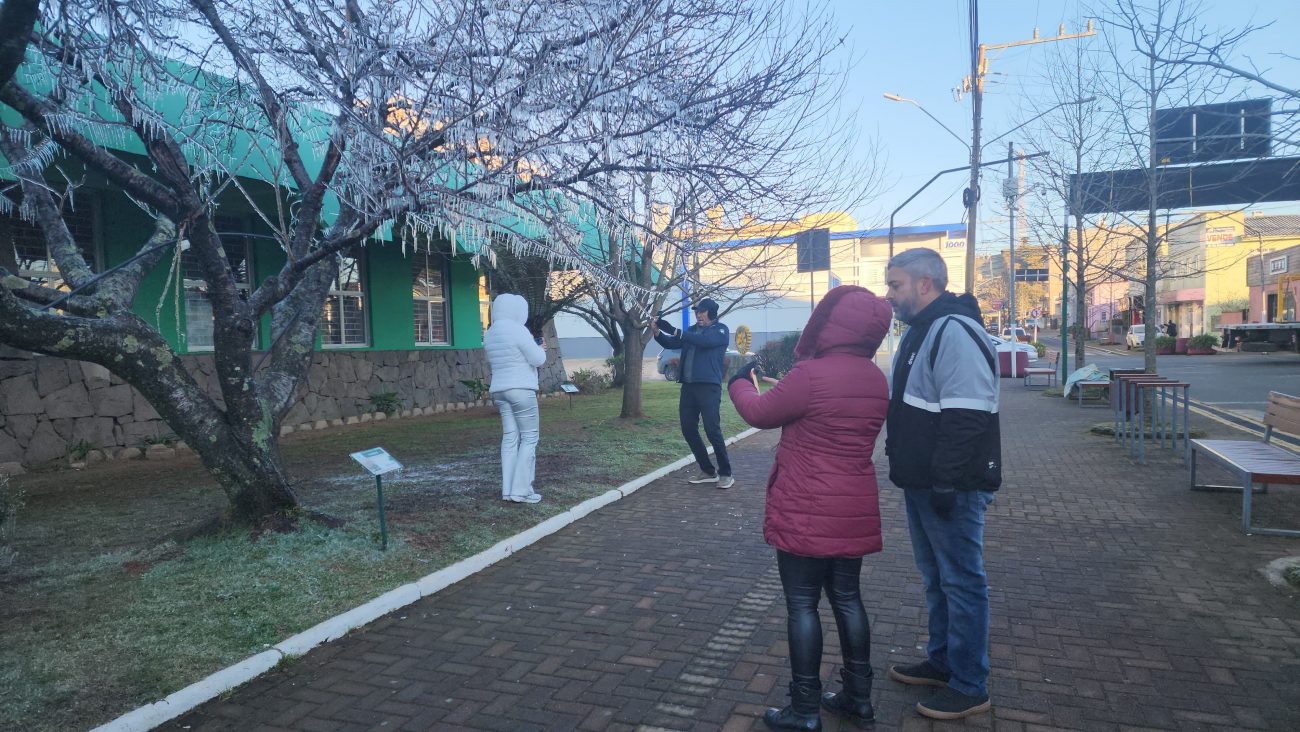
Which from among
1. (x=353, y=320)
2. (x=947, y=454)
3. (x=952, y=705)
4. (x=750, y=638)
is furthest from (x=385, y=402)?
(x=947, y=454)

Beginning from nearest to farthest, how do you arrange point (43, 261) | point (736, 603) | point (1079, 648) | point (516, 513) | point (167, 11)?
point (1079, 648)
point (736, 603)
point (167, 11)
point (516, 513)
point (43, 261)

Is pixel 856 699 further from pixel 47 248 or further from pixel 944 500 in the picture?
pixel 47 248

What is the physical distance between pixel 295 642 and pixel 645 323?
29.7 feet

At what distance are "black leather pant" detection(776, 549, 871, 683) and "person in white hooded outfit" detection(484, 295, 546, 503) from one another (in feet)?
12.5

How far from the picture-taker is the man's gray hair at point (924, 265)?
348 cm

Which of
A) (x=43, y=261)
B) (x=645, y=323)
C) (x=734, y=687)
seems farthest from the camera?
(x=645, y=323)

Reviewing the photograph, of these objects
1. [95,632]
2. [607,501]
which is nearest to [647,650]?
[95,632]

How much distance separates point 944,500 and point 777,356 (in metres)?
21.4

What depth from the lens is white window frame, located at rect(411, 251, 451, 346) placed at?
629 inches

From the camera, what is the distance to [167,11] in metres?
5.29

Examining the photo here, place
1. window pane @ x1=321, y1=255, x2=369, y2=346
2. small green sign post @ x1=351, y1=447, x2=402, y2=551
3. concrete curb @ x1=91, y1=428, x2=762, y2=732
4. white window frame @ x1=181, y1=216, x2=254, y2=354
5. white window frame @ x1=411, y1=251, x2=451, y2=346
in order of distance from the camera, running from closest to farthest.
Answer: concrete curb @ x1=91, y1=428, x2=762, y2=732 → small green sign post @ x1=351, y1=447, x2=402, y2=551 → white window frame @ x1=181, y1=216, x2=254, y2=354 → window pane @ x1=321, y1=255, x2=369, y2=346 → white window frame @ x1=411, y1=251, x2=451, y2=346

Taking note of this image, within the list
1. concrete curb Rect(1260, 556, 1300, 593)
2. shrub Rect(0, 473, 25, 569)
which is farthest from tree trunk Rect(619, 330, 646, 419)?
concrete curb Rect(1260, 556, 1300, 593)

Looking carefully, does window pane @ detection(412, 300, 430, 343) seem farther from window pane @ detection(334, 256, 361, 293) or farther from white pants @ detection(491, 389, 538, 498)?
white pants @ detection(491, 389, 538, 498)

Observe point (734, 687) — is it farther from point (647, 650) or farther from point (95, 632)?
point (95, 632)
